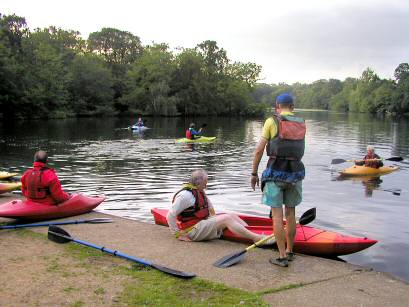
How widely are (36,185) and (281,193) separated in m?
4.47

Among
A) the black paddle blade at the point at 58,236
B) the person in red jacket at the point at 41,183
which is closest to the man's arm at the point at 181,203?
the black paddle blade at the point at 58,236

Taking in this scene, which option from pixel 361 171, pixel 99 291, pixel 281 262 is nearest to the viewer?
pixel 99 291

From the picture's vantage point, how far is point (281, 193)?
5426 mm

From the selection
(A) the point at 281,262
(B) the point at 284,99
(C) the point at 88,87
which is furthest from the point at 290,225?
(C) the point at 88,87

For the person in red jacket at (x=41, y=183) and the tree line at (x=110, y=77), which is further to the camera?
the tree line at (x=110, y=77)

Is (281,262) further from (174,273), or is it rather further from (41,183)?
(41,183)

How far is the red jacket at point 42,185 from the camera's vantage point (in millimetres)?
7484

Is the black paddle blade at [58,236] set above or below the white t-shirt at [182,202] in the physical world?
below

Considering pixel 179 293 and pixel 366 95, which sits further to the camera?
pixel 366 95

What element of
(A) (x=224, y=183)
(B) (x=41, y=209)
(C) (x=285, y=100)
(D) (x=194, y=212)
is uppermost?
(C) (x=285, y=100)

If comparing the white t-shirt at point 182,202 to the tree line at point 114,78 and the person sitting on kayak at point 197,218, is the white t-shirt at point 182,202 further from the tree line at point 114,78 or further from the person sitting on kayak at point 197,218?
the tree line at point 114,78

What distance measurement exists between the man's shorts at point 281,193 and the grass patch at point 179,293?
49.6 inches

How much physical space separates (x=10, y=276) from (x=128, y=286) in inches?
53.4

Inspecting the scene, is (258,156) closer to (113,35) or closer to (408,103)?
(113,35)
